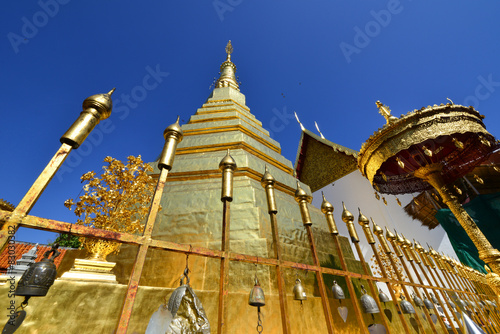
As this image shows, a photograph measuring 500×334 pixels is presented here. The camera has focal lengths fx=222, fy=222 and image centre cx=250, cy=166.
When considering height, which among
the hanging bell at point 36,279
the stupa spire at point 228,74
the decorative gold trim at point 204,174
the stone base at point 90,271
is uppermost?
the stupa spire at point 228,74

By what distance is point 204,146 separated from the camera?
5285 mm

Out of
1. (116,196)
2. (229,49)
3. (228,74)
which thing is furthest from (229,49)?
(116,196)

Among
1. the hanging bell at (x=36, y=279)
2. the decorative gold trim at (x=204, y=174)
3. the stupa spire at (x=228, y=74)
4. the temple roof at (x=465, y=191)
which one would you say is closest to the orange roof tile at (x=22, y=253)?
the decorative gold trim at (x=204, y=174)

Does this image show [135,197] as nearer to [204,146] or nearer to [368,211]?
[204,146]

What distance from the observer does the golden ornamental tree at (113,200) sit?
90.4 inches

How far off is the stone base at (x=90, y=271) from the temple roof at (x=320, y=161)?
9.62m

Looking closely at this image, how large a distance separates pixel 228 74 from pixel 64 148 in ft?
38.2

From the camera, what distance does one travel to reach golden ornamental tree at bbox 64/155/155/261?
2.30 meters

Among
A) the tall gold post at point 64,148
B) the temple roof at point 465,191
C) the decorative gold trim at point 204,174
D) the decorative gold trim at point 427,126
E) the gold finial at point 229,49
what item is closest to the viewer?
the tall gold post at point 64,148

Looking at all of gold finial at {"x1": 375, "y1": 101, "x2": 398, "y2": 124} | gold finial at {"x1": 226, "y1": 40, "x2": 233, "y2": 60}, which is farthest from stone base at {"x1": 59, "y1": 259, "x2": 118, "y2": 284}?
gold finial at {"x1": 226, "y1": 40, "x2": 233, "y2": 60}

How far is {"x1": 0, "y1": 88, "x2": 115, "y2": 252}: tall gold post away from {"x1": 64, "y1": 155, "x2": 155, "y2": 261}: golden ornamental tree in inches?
54.8

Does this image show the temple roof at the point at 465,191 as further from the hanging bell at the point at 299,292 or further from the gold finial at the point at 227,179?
the gold finial at the point at 227,179

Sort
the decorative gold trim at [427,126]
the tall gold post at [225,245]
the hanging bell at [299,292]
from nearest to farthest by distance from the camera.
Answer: the tall gold post at [225,245] < the hanging bell at [299,292] < the decorative gold trim at [427,126]

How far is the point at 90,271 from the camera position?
215 cm
